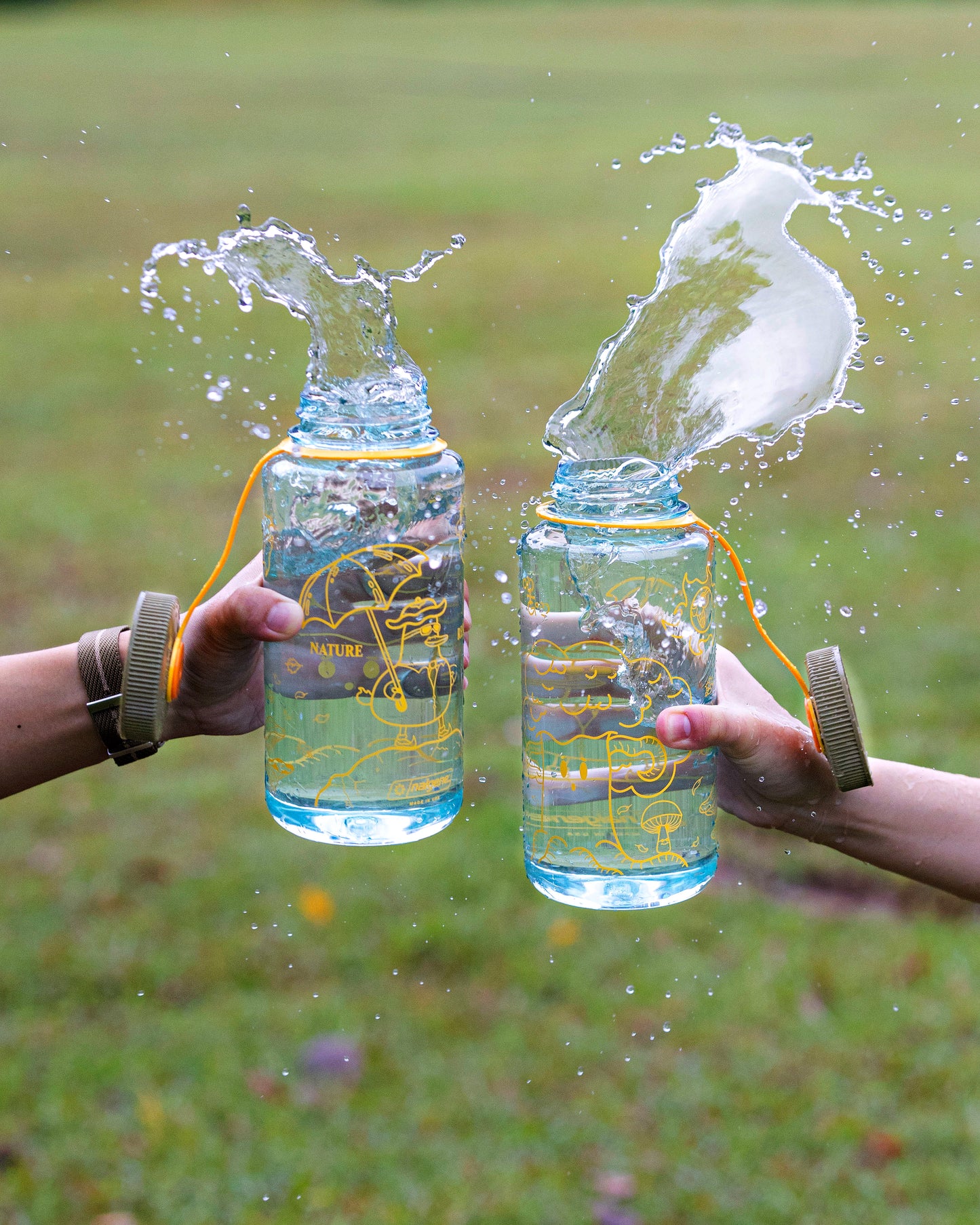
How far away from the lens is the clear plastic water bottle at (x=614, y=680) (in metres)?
1.85

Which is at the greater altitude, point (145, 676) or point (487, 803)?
point (145, 676)

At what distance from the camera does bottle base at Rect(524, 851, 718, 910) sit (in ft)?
6.25

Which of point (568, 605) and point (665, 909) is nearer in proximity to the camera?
point (568, 605)

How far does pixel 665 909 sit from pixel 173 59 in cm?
1250

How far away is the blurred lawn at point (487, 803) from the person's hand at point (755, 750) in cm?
129

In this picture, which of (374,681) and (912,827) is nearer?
(374,681)

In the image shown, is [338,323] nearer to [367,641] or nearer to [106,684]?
[367,641]

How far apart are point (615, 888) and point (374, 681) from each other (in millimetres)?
456

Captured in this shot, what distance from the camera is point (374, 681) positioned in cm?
185

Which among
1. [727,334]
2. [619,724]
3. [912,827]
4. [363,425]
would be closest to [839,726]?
[619,724]

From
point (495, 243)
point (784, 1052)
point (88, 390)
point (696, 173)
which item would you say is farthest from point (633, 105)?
point (784, 1052)

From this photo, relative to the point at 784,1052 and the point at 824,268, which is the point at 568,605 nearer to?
the point at 824,268

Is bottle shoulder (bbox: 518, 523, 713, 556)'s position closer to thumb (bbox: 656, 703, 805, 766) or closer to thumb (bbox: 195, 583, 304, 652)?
thumb (bbox: 656, 703, 805, 766)

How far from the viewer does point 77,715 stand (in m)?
2.18
